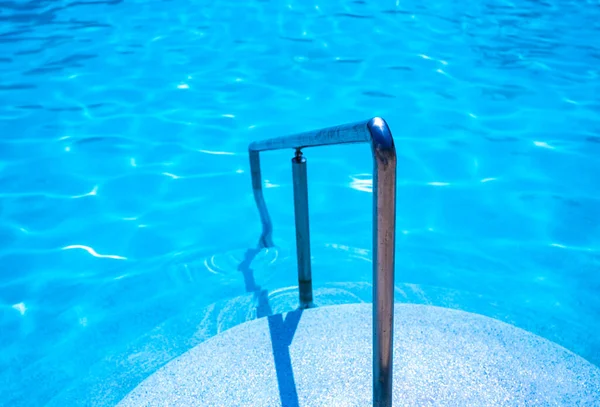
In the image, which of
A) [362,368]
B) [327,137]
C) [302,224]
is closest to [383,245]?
[327,137]

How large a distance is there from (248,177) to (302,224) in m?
2.29

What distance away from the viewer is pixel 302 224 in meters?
2.11

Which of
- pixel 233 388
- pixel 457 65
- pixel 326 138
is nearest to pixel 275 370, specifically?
pixel 233 388

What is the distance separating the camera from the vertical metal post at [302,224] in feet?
6.59

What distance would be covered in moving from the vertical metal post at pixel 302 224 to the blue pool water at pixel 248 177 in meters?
0.47

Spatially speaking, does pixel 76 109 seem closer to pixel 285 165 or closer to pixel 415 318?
pixel 285 165

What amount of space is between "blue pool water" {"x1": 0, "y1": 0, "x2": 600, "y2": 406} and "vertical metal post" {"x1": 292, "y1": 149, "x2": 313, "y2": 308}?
47 centimetres

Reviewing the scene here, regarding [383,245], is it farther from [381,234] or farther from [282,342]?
[282,342]

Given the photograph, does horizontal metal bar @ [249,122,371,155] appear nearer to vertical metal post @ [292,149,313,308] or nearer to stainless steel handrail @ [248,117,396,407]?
stainless steel handrail @ [248,117,396,407]

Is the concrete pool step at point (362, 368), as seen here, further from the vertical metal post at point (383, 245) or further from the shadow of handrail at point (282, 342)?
the vertical metal post at point (383, 245)

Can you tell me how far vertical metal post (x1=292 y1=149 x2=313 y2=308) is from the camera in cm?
201

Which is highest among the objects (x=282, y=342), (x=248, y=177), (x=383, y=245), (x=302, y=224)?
(x=383, y=245)

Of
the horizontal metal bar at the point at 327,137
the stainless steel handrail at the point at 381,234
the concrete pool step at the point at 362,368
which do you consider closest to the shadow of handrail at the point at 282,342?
the concrete pool step at the point at 362,368

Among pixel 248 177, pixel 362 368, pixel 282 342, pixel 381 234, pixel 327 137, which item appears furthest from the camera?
pixel 248 177
